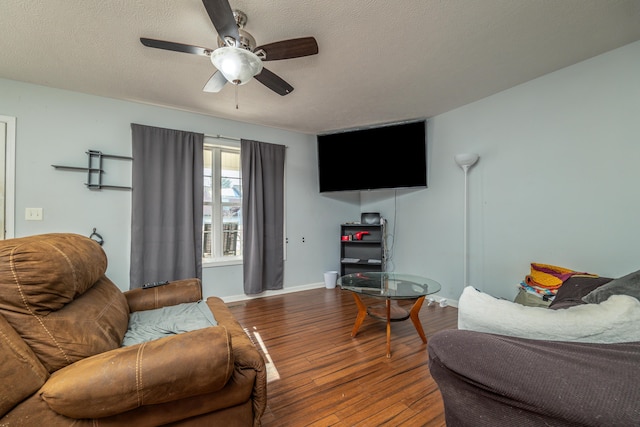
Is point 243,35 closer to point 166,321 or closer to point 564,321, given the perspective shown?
point 166,321

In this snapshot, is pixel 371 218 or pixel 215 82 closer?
pixel 215 82

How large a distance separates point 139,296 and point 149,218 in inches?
55.5

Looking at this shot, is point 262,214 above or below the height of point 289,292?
above

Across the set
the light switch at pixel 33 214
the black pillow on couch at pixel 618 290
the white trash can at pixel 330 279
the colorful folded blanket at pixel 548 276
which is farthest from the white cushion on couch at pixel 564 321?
the light switch at pixel 33 214

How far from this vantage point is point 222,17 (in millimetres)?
1389

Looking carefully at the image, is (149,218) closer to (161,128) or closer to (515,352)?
(161,128)

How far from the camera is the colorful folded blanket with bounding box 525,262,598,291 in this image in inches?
86.3

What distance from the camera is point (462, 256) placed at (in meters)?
3.21

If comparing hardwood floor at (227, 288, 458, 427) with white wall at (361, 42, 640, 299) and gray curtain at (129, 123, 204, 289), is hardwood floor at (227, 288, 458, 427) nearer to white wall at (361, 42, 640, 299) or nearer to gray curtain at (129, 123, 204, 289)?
white wall at (361, 42, 640, 299)

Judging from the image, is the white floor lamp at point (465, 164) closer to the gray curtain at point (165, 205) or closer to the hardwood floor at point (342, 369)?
the hardwood floor at point (342, 369)

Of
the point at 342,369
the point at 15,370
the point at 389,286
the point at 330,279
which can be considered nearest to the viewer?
the point at 15,370

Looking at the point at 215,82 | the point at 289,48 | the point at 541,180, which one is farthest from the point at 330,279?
the point at 289,48

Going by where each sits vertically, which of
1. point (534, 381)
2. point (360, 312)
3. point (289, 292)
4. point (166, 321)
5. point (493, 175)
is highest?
point (493, 175)

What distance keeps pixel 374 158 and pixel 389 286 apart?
2.05 m
